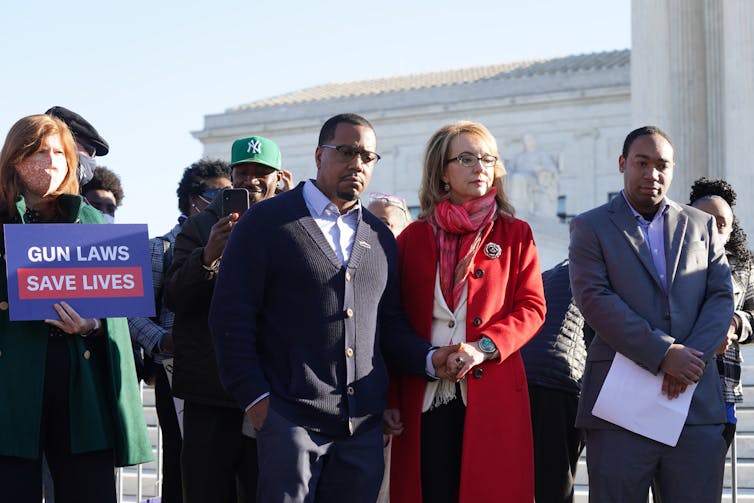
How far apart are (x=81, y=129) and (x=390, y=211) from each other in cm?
170

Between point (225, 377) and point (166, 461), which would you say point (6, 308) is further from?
point (166, 461)

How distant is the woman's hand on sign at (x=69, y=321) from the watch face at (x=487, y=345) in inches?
63.4

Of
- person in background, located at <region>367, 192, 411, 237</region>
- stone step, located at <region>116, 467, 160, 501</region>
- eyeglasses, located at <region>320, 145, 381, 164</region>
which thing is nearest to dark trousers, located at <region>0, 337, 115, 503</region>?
eyeglasses, located at <region>320, 145, 381, 164</region>

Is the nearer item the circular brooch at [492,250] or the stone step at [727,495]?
the circular brooch at [492,250]

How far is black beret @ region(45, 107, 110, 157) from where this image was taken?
6.20 metres

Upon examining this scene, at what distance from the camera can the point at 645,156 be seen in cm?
527

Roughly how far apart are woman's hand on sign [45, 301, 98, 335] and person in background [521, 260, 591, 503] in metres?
2.19

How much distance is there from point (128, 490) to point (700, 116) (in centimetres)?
1311

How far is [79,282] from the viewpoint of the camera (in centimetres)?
493

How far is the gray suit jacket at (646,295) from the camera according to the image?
5027 millimetres

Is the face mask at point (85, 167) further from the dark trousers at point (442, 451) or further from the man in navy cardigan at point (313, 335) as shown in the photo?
the dark trousers at point (442, 451)

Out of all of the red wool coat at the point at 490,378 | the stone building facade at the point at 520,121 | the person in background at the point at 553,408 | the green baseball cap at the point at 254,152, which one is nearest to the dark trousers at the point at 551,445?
the person in background at the point at 553,408

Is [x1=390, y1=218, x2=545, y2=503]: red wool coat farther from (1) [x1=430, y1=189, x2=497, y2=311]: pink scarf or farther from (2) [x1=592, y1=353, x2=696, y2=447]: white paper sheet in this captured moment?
(2) [x1=592, y1=353, x2=696, y2=447]: white paper sheet

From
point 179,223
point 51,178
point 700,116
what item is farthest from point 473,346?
point 700,116
